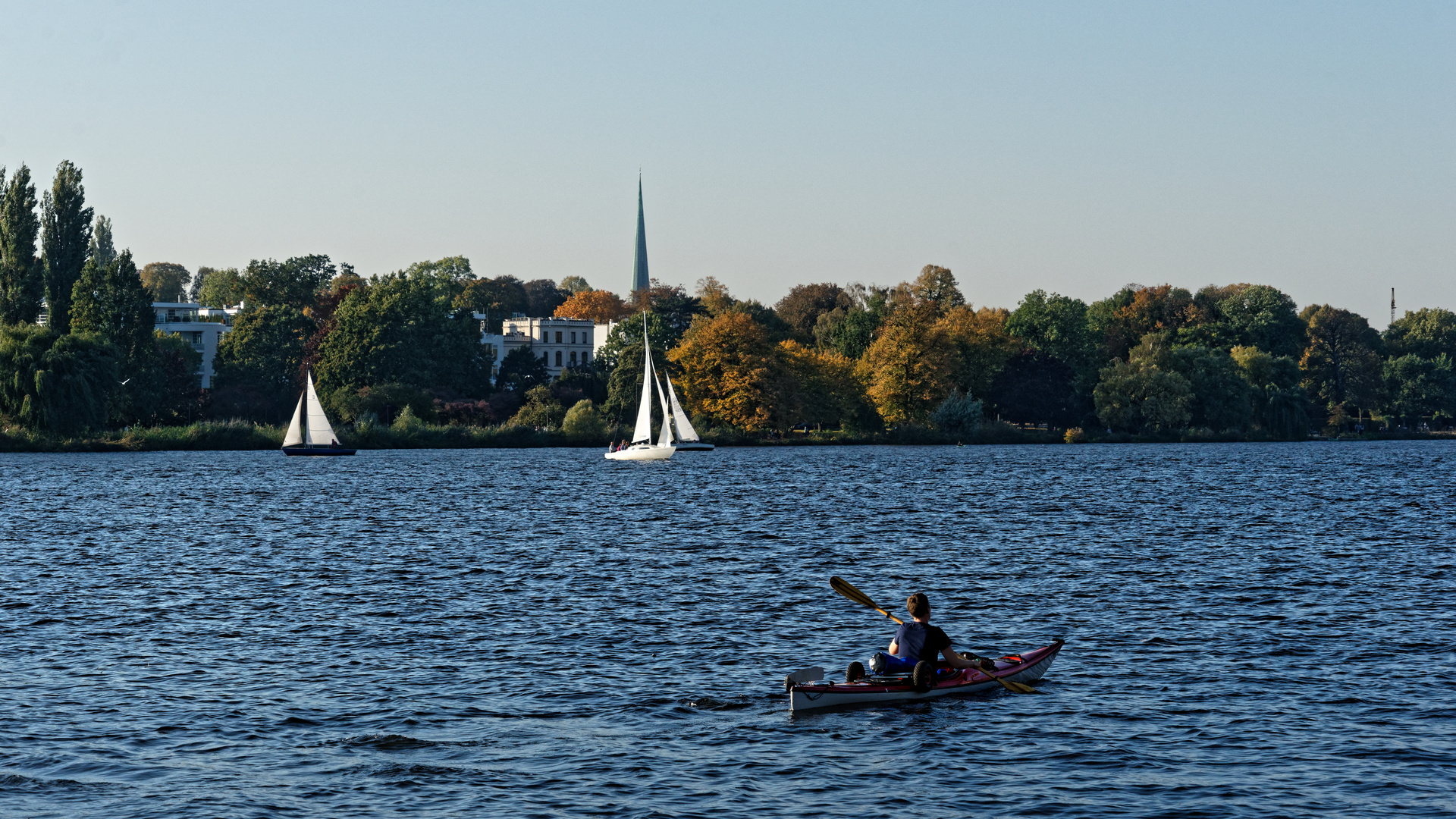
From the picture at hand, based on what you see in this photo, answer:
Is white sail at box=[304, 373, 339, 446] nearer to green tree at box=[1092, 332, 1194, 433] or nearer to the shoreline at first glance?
the shoreline

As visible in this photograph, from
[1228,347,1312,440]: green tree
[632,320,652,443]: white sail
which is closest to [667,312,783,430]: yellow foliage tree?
[632,320,652,443]: white sail

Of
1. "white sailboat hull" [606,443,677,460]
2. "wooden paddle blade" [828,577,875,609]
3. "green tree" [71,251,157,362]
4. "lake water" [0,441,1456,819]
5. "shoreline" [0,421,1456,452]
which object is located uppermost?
"green tree" [71,251,157,362]

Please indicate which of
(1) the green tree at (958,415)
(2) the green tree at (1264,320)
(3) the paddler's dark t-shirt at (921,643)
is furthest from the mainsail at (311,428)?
(2) the green tree at (1264,320)

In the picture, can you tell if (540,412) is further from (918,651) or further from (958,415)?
(918,651)

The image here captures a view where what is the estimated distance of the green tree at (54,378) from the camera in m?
110

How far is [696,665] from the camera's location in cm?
2783

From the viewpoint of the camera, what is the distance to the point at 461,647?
29969 millimetres

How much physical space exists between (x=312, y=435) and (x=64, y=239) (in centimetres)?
2699

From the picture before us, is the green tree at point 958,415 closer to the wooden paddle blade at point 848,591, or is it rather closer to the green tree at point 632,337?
the green tree at point 632,337

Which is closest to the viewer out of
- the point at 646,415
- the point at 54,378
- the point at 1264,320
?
the point at 54,378

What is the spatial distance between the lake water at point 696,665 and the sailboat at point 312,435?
58354 mm

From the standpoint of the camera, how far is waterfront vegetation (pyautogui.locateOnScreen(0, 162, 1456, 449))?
120875 millimetres

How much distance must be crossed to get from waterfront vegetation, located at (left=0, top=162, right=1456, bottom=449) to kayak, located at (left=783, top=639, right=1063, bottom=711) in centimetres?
10300

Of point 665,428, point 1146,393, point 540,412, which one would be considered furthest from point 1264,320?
point 540,412
